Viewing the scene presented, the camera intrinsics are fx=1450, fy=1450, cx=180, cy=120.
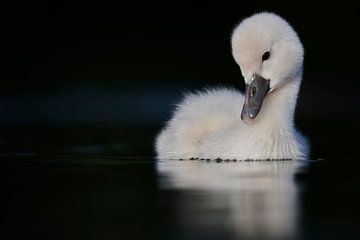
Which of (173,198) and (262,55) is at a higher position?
(262,55)

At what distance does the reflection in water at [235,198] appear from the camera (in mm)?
7457

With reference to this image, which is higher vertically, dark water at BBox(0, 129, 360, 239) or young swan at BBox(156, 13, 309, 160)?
→ young swan at BBox(156, 13, 309, 160)

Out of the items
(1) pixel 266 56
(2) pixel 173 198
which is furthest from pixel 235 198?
(1) pixel 266 56

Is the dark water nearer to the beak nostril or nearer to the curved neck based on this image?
the curved neck

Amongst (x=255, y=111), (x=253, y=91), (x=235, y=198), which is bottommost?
(x=235, y=198)

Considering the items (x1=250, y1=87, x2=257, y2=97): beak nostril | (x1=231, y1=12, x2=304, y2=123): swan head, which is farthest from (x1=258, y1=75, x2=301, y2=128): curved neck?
(x1=250, y1=87, x2=257, y2=97): beak nostril

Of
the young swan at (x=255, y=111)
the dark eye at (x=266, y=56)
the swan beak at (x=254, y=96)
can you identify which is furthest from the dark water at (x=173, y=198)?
the dark eye at (x=266, y=56)

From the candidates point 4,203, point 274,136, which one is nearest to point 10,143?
point 274,136

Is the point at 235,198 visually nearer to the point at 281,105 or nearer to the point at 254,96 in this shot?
the point at 254,96

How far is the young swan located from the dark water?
0.51 ft

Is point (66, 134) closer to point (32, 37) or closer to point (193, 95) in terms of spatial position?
point (193, 95)

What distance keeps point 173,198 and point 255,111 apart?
189 cm

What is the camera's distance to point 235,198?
854 centimetres

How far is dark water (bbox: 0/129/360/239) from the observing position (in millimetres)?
7434
